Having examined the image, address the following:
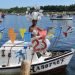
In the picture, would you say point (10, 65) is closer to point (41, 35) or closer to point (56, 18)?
point (41, 35)

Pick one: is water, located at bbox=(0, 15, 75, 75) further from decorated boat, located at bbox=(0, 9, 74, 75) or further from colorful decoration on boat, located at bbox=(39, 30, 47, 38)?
colorful decoration on boat, located at bbox=(39, 30, 47, 38)

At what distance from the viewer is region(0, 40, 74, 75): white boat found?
1809 centimetres

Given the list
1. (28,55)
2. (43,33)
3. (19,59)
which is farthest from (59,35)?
(19,59)

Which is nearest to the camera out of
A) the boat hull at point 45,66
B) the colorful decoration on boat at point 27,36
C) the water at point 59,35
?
the colorful decoration on boat at point 27,36

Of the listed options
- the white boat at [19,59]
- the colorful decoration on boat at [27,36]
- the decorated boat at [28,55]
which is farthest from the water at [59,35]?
the colorful decoration on boat at [27,36]

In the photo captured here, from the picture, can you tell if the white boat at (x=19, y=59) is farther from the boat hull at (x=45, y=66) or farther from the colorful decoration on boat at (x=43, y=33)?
the colorful decoration on boat at (x=43, y=33)

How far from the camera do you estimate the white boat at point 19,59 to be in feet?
59.4

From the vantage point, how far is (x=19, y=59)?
60.0 ft

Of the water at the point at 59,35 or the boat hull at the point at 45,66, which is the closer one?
the boat hull at the point at 45,66

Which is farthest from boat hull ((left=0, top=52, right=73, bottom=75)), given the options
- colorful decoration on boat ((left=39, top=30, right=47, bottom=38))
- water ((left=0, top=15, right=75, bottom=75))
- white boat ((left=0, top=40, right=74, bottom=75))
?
water ((left=0, top=15, right=75, bottom=75))

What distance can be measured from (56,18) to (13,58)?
3727 inches

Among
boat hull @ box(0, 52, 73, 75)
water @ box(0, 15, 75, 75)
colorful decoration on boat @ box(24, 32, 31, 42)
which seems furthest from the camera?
water @ box(0, 15, 75, 75)

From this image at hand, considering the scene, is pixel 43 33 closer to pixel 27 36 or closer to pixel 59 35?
pixel 27 36

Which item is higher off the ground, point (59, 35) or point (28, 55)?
point (59, 35)
